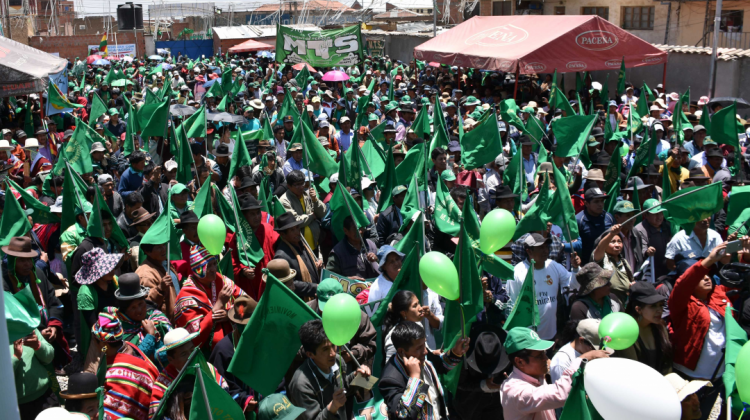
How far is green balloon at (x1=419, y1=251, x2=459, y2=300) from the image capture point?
4.25 metres

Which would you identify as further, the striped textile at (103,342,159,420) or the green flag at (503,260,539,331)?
the green flag at (503,260,539,331)

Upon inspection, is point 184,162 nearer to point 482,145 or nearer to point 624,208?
point 482,145

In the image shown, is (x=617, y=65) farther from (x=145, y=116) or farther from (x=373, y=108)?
(x=145, y=116)

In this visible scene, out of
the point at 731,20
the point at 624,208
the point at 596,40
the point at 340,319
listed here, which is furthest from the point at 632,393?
the point at 731,20

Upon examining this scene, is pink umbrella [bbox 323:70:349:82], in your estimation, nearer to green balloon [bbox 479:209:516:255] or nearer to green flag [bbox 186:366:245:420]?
green balloon [bbox 479:209:516:255]

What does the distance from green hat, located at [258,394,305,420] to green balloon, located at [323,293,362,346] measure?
0.40m

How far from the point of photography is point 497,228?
191 inches

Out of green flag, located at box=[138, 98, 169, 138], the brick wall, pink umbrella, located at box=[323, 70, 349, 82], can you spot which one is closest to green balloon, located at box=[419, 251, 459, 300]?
green flag, located at box=[138, 98, 169, 138]

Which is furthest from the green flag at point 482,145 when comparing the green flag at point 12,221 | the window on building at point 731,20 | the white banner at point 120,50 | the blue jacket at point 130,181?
the white banner at point 120,50

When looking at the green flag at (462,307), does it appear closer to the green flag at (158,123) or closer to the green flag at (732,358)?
the green flag at (732,358)

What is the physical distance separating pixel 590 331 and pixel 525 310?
53 centimetres

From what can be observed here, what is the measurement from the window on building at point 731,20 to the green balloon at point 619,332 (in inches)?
943

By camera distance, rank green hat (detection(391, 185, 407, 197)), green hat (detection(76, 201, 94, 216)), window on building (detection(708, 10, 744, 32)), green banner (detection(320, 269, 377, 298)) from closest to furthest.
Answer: green banner (detection(320, 269, 377, 298)) < green hat (detection(76, 201, 94, 216)) < green hat (detection(391, 185, 407, 197)) < window on building (detection(708, 10, 744, 32))

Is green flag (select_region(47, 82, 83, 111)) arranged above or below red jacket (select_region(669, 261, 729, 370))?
above
